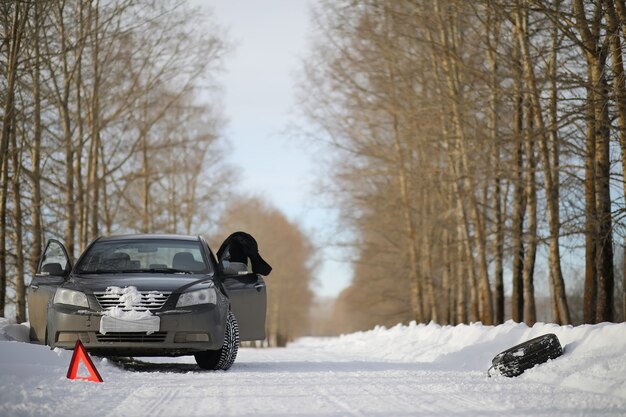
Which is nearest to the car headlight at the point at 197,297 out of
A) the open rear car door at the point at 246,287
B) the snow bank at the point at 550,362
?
the open rear car door at the point at 246,287

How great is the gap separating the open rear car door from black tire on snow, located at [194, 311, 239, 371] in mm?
723

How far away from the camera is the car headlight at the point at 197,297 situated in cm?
1200

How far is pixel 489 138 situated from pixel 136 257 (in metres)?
6.84

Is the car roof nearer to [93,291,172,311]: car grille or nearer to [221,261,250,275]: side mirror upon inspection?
[221,261,250,275]: side mirror

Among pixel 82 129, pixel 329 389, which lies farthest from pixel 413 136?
pixel 329 389

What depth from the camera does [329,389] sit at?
9.76 metres

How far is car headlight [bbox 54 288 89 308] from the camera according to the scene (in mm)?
12008

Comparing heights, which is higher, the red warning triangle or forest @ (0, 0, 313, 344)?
forest @ (0, 0, 313, 344)

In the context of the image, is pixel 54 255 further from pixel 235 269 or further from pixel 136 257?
pixel 235 269

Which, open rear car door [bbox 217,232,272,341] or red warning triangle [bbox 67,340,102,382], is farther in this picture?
open rear car door [bbox 217,232,272,341]

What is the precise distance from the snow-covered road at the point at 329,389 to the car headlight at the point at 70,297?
2.26ft

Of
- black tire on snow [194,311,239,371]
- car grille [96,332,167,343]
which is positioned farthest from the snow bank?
car grille [96,332,167,343]

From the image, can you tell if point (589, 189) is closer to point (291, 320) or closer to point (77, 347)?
point (77, 347)

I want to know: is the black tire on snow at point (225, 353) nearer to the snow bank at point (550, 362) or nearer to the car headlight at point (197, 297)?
the car headlight at point (197, 297)
